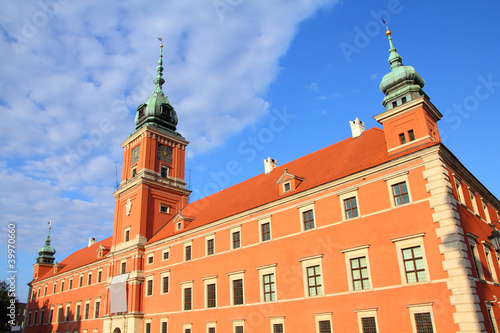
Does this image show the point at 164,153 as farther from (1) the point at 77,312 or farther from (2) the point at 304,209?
(2) the point at 304,209

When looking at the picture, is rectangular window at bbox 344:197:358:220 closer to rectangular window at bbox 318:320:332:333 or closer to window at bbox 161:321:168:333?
rectangular window at bbox 318:320:332:333

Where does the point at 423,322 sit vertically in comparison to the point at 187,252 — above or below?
below

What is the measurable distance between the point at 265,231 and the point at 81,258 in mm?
33180

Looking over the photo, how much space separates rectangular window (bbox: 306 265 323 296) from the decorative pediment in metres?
4.98

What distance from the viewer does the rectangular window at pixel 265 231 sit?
2252 centimetres

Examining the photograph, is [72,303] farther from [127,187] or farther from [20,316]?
[20,316]

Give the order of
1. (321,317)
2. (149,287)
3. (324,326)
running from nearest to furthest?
(324,326), (321,317), (149,287)

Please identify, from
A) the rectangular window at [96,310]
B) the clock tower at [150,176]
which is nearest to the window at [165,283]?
the clock tower at [150,176]

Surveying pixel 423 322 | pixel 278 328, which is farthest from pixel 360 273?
pixel 278 328

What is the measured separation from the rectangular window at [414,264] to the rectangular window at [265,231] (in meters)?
8.20

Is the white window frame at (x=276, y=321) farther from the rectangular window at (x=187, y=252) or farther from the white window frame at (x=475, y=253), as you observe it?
the white window frame at (x=475, y=253)

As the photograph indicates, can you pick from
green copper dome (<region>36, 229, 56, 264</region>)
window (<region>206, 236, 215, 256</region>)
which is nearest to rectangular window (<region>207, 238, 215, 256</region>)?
window (<region>206, 236, 215, 256</region>)

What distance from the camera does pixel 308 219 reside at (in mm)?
20750

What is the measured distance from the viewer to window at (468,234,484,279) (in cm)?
1636
